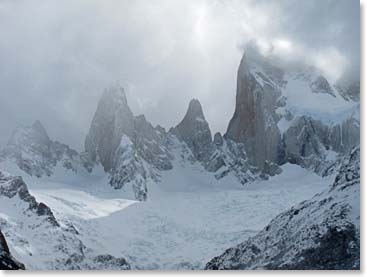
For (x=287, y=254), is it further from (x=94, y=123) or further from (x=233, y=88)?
(x=94, y=123)

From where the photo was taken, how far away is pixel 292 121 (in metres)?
38.6

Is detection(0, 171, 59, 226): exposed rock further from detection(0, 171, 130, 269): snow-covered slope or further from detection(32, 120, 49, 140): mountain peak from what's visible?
detection(32, 120, 49, 140): mountain peak

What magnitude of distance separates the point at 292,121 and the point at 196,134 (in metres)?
8.09

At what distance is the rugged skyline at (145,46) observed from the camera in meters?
14.8

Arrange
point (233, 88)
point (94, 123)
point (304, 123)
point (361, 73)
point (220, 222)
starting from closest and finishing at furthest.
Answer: point (361, 73) → point (233, 88) → point (94, 123) → point (304, 123) → point (220, 222)

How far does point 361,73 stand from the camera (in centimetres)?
1291

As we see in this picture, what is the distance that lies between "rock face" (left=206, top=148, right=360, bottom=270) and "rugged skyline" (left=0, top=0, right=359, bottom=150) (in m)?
2.84

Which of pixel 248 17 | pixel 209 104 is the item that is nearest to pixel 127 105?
pixel 209 104

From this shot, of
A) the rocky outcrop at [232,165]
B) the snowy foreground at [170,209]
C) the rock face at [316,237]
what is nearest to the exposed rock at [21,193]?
the snowy foreground at [170,209]

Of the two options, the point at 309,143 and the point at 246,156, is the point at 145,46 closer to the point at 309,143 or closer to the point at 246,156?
the point at 246,156

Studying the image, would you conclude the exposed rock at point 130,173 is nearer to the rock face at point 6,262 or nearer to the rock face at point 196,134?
the rock face at point 196,134

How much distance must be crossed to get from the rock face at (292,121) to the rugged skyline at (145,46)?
3.53 metres

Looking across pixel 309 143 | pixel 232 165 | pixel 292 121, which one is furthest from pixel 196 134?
pixel 232 165

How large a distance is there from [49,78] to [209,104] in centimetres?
320
